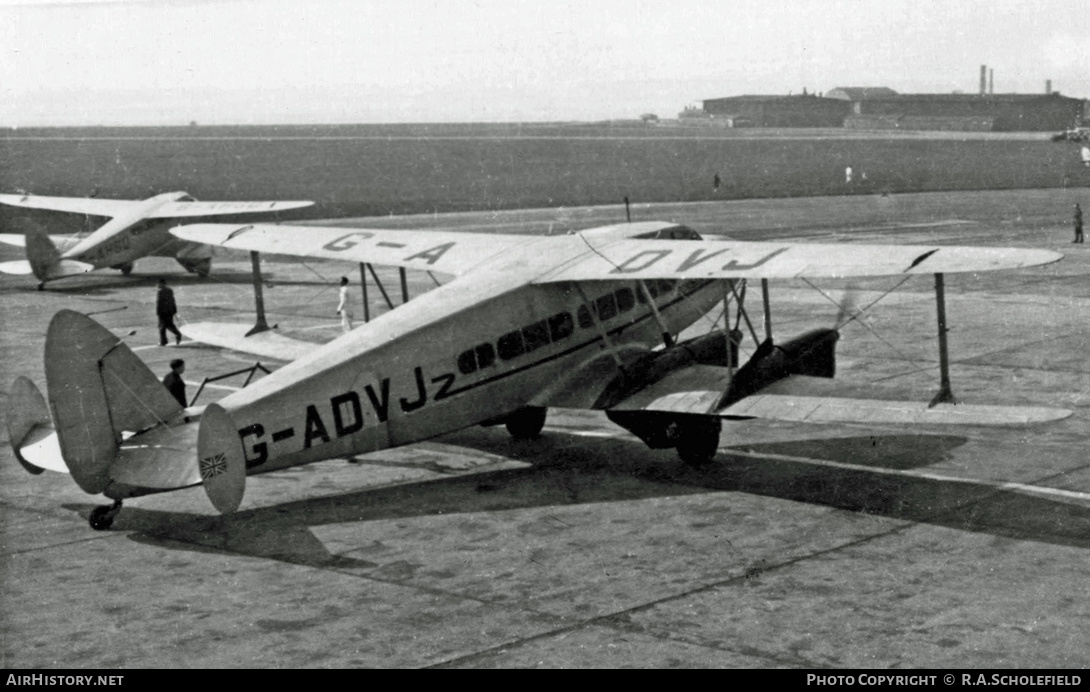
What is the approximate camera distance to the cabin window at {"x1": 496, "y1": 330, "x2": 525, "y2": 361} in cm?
1652

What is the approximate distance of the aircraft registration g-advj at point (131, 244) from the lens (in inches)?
1484

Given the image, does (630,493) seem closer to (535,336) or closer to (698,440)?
(698,440)

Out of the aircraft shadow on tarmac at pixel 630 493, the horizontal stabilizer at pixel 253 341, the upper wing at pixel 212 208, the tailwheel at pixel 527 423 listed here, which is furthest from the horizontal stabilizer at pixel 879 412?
the upper wing at pixel 212 208

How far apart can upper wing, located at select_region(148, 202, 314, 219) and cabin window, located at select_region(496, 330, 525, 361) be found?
68.3 feet

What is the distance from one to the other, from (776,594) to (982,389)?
10.2 m

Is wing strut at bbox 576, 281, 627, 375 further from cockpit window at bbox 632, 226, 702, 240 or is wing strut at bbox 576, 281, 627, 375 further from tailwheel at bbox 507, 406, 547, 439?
cockpit window at bbox 632, 226, 702, 240

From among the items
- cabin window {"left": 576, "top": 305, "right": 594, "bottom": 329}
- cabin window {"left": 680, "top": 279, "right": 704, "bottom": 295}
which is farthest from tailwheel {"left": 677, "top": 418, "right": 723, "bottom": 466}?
cabin window {"left": 680, "top": 279, "right": 704, "bottom": 295}

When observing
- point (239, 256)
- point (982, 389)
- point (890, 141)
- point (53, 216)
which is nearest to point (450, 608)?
point (982, 389)

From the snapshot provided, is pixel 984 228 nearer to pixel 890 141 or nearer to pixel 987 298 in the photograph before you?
pixel 987 298

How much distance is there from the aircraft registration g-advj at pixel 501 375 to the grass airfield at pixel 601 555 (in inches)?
31.4

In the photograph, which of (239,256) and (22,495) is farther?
(239,256)

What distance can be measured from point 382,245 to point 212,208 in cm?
1949

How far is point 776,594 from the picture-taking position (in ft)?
39.1

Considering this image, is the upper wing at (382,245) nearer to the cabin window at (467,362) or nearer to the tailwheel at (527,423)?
the tailwheel at (527,423)
